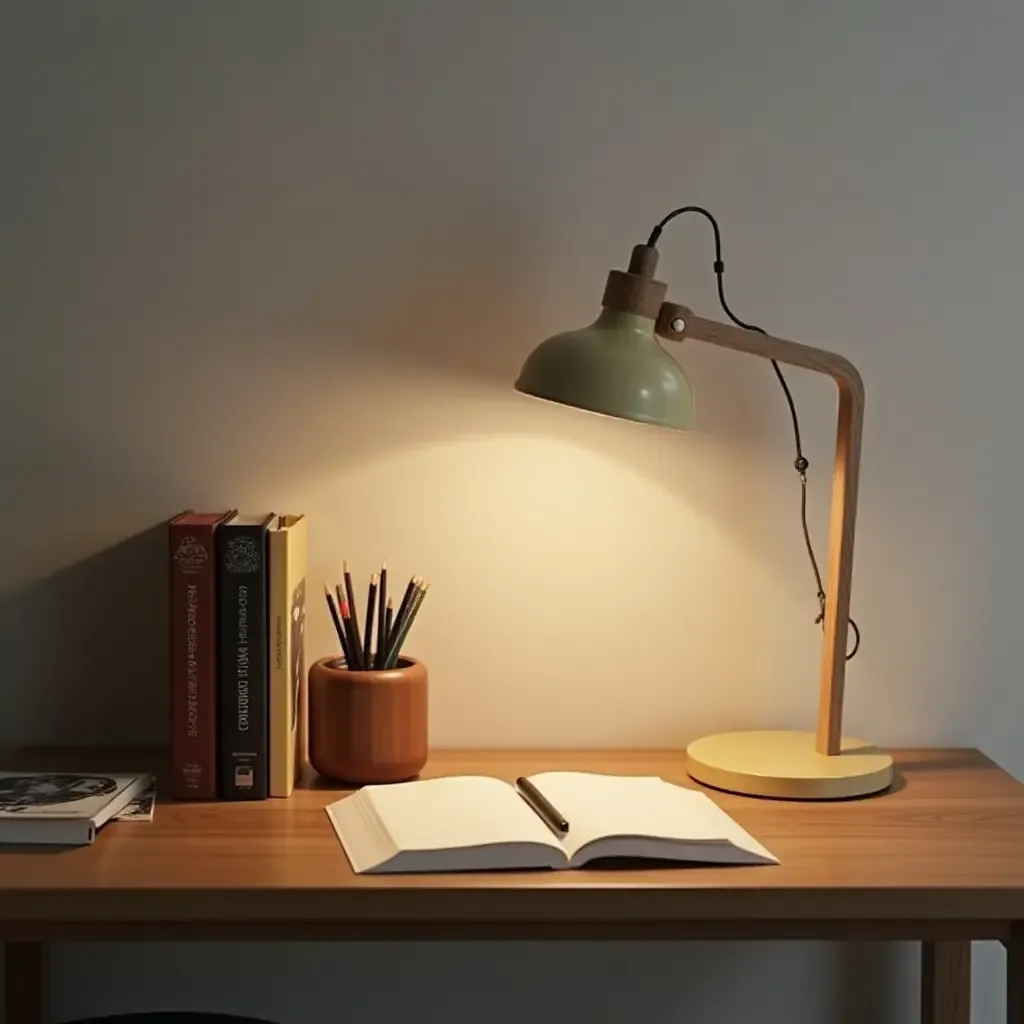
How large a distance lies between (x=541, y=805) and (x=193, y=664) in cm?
35

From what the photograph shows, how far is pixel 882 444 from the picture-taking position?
1520mm

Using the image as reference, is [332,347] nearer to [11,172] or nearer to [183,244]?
[183,244]

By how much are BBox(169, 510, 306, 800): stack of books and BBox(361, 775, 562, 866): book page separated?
0.36ft

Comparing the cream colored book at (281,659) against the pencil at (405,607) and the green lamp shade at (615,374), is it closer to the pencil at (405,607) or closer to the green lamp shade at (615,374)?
the pencil at (405,607)

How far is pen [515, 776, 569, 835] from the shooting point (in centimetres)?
119

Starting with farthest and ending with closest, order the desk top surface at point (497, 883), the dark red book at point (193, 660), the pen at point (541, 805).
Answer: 1. the dark red book at point (193, 660)
2. the pen at point (541, 805)
3. the desk top surface at point (497, 883)

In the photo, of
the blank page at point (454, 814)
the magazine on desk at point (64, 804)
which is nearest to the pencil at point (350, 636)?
the blank page at point (454, 814)

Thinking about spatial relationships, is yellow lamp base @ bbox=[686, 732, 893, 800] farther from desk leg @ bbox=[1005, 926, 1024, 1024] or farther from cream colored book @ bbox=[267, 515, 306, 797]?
cream colored book @ bbox=[267, 515, 306, 797]

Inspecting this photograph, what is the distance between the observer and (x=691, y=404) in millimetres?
1281

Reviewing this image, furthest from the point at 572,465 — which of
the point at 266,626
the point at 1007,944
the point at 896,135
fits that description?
the point at 1007,944

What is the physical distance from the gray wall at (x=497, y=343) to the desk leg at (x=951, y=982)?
217 millimetres

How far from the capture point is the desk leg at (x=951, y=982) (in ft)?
4.89

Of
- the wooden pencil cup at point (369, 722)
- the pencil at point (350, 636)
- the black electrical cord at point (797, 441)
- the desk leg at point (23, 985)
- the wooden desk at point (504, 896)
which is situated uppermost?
the black electrical cord at point (797, 441)

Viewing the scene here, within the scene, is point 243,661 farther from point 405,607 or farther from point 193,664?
point 405,607
